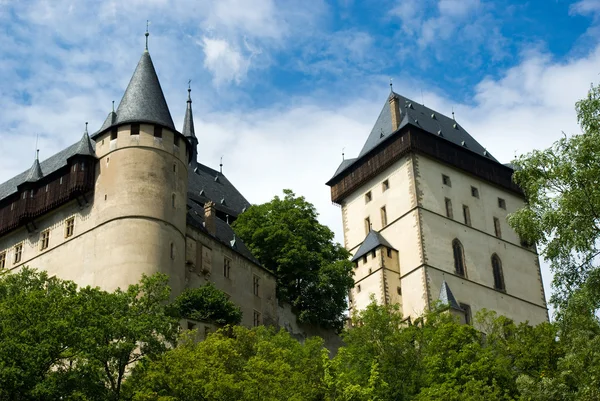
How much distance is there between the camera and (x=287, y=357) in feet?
104

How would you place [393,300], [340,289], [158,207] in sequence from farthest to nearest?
[393,300]
[340,289]
[158,207]

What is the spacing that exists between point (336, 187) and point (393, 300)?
39.1ft

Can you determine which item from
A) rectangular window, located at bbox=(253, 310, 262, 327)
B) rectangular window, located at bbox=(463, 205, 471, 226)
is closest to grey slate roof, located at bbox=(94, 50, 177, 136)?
rectangular window, located at bbox=(253, 310, 262, 327)

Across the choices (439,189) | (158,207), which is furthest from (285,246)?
(439,189)

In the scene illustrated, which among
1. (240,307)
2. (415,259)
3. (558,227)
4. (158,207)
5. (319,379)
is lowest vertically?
(319,379)

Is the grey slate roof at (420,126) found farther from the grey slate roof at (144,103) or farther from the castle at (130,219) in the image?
the grey slate roof at (144,103)

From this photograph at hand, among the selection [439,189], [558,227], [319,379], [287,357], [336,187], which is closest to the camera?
[558,227]

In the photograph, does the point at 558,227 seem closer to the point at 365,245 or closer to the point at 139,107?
the point at 139,107

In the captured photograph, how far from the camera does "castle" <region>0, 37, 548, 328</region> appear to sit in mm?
41781

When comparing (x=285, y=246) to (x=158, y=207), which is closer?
(x=158, y=207)

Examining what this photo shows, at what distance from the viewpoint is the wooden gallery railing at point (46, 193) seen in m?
43.2

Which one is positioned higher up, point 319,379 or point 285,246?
point 285,246

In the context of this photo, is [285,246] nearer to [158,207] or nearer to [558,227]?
[158,207]

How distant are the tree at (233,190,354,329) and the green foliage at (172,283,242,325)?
834cm
